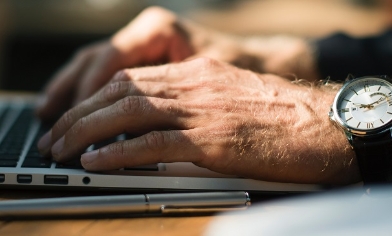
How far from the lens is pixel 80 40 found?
3.70 metres

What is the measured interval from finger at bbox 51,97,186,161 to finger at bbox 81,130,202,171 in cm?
4

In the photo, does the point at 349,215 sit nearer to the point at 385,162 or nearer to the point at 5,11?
the point at 385,162

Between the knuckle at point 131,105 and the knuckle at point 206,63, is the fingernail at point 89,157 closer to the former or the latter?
the knuckle at point 131,105

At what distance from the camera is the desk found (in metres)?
0.64

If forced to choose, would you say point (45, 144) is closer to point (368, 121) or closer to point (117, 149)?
point (117, 149)

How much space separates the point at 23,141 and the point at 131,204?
32 cm

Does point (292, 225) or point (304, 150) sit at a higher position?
point (304, 150)

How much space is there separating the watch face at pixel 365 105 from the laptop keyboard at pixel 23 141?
0.82 ft

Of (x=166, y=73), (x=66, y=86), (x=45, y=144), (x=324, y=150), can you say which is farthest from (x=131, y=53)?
(x=324, y=150)

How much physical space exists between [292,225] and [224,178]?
0.12 metres

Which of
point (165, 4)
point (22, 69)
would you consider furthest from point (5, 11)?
point (165, 4)

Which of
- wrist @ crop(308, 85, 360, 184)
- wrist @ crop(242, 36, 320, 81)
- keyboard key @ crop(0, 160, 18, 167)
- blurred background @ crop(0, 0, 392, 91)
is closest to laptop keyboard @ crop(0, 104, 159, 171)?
keyboard key @ crop(0, 160, 18, 167)

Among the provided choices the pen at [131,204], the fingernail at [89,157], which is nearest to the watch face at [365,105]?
the pen at [131,204]

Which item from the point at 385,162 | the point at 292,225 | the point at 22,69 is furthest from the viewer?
the point at 22,69
